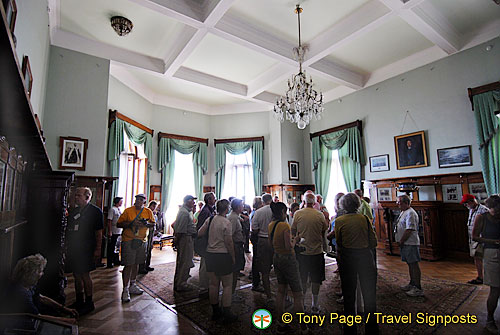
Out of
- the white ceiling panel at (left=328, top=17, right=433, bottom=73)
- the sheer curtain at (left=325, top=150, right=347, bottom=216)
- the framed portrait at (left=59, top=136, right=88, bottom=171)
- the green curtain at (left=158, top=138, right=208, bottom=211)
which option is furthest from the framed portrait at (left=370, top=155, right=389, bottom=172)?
the framed portrait at (left=59, top=136, right=88, bottom=171)

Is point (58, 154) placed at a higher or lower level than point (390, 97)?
lower

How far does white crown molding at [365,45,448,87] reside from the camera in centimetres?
614

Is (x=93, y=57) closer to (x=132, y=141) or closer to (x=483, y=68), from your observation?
(x=132, y=141)

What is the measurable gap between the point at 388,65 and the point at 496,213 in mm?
5581

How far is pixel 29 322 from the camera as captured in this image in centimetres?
173

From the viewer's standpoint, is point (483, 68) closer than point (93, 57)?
Yes

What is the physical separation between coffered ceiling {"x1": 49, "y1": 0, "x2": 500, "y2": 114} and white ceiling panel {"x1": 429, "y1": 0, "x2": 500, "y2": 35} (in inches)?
0.7

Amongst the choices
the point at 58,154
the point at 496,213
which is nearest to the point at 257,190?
the point at 58,154

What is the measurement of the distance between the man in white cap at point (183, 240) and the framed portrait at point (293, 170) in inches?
214

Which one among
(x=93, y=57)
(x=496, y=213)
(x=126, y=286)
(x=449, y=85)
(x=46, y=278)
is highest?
(x=93, y=57)

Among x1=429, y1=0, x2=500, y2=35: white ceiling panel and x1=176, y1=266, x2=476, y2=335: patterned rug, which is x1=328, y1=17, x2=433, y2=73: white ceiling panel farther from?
x1=176, y1=266, x2=476, y2=335: patterned rug

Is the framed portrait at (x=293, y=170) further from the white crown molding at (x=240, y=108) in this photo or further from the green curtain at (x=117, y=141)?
the green curtain at (x=117, y=141)

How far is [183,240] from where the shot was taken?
3930 millimetres

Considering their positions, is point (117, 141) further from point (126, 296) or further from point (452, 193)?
point (452, 193)
